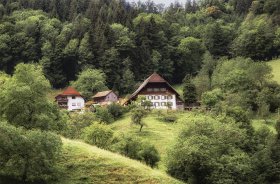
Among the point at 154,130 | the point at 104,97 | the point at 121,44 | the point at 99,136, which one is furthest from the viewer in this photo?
the point at 121,44

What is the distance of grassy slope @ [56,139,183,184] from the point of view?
1449 inches

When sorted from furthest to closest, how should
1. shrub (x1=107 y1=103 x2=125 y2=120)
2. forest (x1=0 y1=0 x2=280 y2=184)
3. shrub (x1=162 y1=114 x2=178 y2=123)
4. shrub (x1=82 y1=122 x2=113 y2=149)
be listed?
shrub (x1=107 y1=103 x2=125 y2=120), shrub (x1=162 y1=114 x2=178 y2=123), shrub (x1=82 y1=122 x2=113 y2=149), forest (x1=0 y1=0 x2=280 y2=184)

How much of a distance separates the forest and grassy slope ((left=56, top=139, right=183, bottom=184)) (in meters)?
0.08

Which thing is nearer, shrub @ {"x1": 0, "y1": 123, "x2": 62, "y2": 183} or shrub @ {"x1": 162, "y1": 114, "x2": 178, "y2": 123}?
shrub @ {"x1": 0, "y1": 123, "x2": 62, "y2": 183}

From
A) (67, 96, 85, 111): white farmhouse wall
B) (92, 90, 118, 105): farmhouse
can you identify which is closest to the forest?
(67, 96, 85, 111): white farmhouse wall

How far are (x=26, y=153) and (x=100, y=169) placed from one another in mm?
7058

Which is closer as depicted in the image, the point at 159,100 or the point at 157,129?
the point at 157,129

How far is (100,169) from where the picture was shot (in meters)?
37.9

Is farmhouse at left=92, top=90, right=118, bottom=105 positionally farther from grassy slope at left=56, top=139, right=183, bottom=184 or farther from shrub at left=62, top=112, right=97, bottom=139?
grassy slope at left=56, top=139, right=183, bottom=184

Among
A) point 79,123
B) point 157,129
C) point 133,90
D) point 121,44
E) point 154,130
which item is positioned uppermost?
point 121,44

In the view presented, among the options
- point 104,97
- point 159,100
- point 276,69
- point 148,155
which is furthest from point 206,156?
point 276,69

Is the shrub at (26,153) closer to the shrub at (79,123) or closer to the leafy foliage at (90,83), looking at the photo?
the shrub at (79,123)

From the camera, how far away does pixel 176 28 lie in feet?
514

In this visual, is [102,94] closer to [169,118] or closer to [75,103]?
[75,103]
